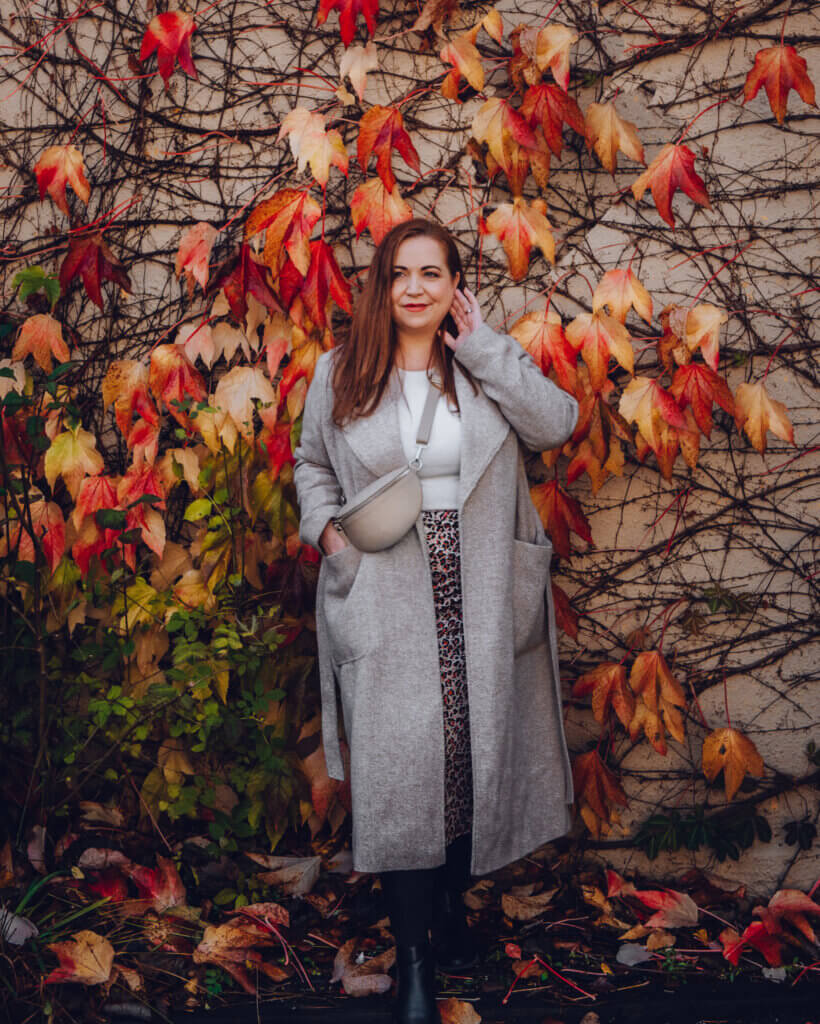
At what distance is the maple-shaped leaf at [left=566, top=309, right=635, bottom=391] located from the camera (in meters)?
2.34

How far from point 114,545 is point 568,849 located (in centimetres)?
155

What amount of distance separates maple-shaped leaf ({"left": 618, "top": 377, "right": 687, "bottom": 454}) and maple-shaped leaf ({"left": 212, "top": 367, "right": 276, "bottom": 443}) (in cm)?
94

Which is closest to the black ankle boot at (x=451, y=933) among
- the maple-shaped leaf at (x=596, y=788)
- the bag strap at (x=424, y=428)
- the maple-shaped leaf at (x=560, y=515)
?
the maple-shaped leaf at (x=596, y=788)

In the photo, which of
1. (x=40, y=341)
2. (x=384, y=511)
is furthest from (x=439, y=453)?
(x=40, y=341)

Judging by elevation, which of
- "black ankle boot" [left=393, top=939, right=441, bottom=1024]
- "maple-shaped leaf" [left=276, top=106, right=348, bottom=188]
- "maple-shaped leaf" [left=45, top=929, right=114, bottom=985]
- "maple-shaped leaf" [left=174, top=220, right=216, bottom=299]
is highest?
"maple-shaped leaf" [left=276, top=106, right=348, bottom=188]

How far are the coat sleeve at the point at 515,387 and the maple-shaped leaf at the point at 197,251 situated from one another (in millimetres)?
801

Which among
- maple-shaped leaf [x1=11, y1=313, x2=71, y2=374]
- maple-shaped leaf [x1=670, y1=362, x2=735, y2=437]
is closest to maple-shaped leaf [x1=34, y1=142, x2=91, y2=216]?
maple-shaped leaf [x1=11, y1=313, x2=71, y2=374]

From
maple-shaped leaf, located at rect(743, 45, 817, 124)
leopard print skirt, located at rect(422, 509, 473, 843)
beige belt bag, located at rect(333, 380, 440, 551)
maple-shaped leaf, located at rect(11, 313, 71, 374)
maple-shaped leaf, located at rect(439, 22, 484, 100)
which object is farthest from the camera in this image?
maple-shaped leaf, located at rect(11, 313, 71, 374)

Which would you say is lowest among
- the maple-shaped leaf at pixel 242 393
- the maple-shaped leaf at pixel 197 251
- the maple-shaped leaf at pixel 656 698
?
the maple-shaped leaf at pixel 656 698

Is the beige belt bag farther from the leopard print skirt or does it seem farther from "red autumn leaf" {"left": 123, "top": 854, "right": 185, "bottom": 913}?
"red autumn leaf" {"left": 123, "top": 854, "right": 185, "bottom": 913}

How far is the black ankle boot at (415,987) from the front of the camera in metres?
2.03

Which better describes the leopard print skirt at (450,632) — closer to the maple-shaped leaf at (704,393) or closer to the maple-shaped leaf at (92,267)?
the maple-shaped leaf at (704,393)

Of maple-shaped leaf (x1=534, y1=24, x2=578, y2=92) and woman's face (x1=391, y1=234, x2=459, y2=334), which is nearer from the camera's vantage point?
woman's face (x1=391, y1=234, x2=459, y2=334)

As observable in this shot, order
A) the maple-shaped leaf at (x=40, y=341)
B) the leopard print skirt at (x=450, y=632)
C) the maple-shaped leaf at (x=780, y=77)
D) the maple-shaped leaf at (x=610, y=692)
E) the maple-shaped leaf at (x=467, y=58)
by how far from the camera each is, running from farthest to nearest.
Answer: the maple-shaped leaf at (x=40, y=341) → the maple-shaped leaf at (x=610, y=692) → the maple-shaped leaf at (x=467, y=58) → the maple-shaped leaf at (x=780, y=77) → the leopard print skirt at (x=450, y=632)
